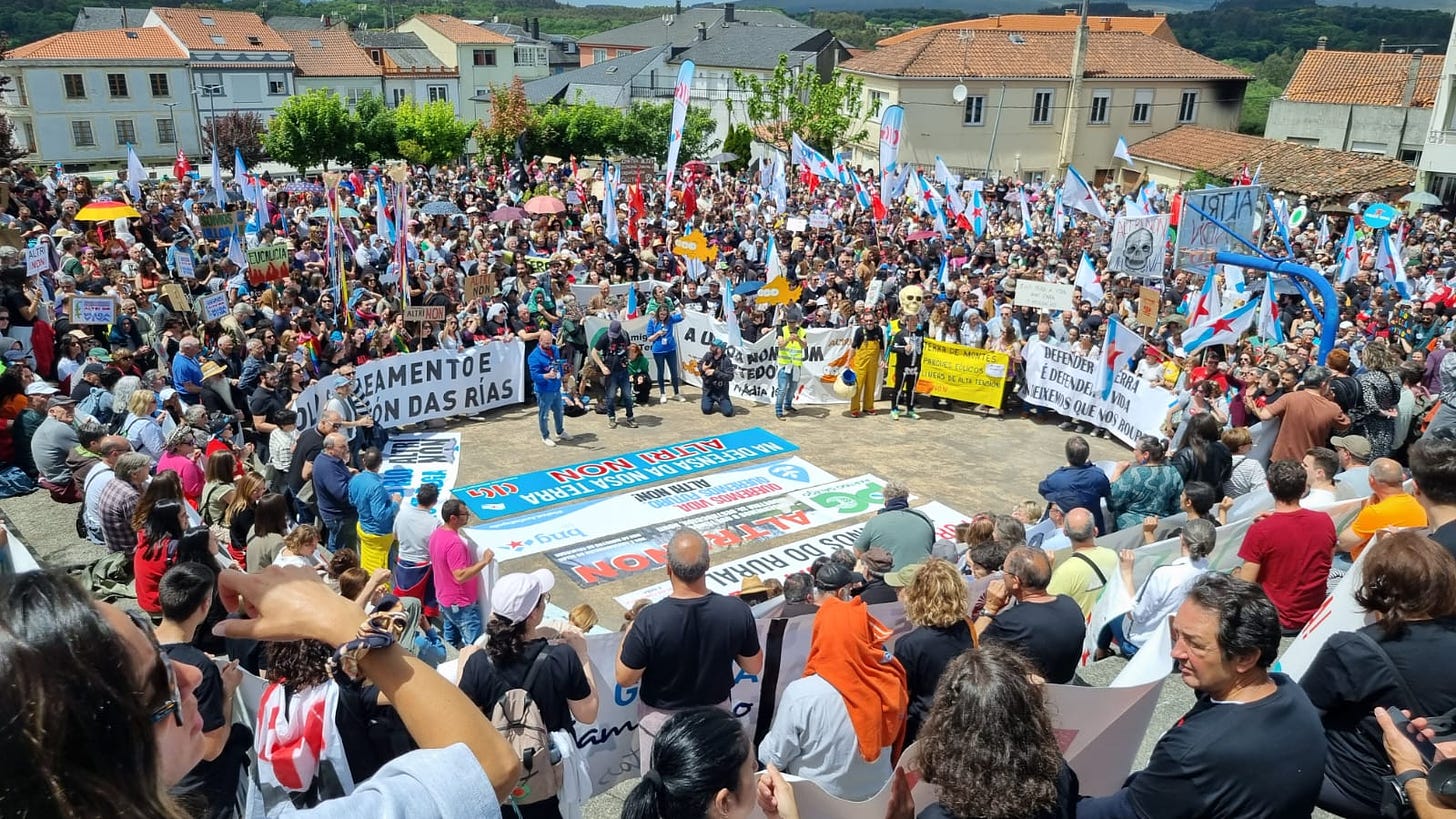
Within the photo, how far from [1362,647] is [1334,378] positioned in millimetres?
6791

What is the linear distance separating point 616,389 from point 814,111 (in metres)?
37.3

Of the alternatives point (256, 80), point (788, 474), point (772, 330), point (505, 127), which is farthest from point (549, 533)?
point (256, 80)

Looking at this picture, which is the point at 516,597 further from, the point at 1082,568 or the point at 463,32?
the point at 463,32

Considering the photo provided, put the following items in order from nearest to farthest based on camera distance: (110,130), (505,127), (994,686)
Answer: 1. (994,686)
2. (505,127)
3. (110,130)

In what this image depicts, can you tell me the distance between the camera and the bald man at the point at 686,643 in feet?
15.7

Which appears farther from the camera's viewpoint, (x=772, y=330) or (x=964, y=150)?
(x=964, y=150)

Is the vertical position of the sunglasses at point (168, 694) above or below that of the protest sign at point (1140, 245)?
above

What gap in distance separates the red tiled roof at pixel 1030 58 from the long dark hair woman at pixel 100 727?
50943 mm

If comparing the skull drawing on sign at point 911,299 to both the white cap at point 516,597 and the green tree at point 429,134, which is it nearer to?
the white cap at point 516,597

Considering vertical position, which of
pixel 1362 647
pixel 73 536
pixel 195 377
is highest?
pixel 1362 647

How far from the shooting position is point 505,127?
5594cm

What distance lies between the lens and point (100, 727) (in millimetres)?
1233

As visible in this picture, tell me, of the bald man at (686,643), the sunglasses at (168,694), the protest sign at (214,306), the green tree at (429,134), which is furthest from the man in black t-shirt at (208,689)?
the green tree at (429,134)

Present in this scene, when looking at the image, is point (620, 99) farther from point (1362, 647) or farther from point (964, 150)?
point (1362, 647)
